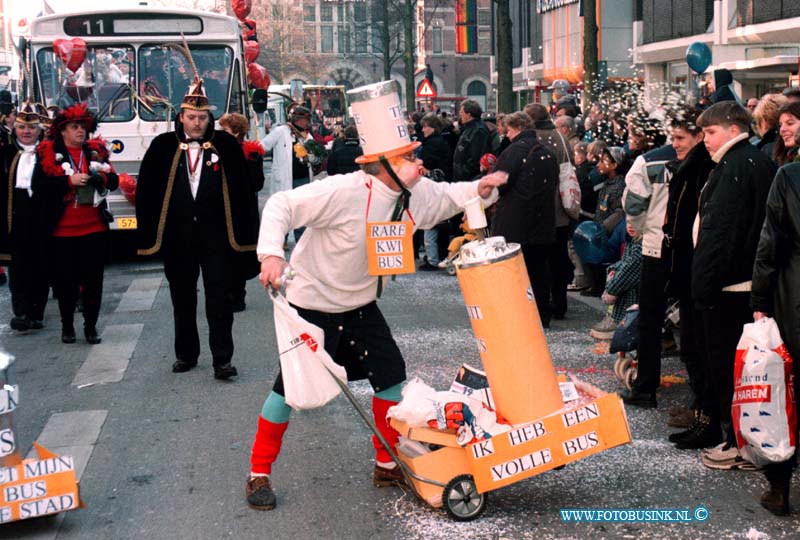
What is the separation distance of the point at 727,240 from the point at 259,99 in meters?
9.44

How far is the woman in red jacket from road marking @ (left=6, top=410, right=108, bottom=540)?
7.45 ft

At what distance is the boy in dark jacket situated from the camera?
5.21 m

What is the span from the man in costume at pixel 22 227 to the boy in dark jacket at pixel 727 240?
586 cm

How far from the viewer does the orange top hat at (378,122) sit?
4.87 metres

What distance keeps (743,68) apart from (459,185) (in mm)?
12065

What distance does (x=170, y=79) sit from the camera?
13852mm

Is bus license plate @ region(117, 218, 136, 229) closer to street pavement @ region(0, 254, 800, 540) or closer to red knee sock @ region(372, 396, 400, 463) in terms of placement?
street pavement @ region(0, 254, 800, 540)

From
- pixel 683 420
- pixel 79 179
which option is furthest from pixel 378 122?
pixel 79 179

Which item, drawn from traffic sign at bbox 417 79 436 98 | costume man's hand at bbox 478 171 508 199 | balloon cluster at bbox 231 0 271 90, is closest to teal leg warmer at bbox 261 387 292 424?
costume man's hand at bbox 478 171 508 199

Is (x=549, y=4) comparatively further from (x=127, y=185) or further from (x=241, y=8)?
(x=127, y=185)

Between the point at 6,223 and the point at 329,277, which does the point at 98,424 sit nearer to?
the point at 329,277

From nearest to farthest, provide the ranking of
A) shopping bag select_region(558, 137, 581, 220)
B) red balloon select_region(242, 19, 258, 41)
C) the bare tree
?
shopping bag select_region(558, 137, 581, 220)
red balloon select_region(242, 19, 258, 41)
the bare tree

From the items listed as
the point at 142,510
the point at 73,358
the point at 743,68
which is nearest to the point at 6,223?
the point at 73,358

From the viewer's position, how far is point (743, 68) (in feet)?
52.5
